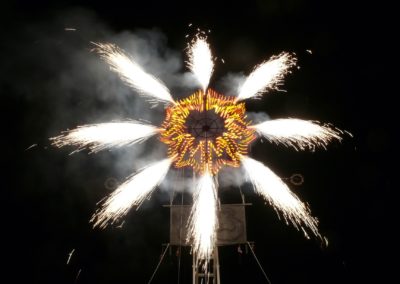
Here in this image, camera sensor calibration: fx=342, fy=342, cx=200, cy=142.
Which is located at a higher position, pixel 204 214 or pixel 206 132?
pixel 206 132

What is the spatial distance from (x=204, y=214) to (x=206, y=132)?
1.49 m

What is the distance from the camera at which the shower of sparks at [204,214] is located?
6.18 metres

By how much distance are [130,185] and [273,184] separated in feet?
9.43

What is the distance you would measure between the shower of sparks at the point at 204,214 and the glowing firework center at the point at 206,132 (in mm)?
277

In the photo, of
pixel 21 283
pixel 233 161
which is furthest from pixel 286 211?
pixel 21 283

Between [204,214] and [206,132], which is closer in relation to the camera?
[206,132]

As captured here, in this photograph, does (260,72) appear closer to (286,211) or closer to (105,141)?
(286,211)

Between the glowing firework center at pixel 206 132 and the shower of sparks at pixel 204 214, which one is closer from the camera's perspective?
the glowing firework center at pixel 206 132

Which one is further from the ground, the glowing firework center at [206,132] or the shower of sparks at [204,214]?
the glowing firework center at [206,132]

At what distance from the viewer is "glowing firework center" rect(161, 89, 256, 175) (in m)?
6.03

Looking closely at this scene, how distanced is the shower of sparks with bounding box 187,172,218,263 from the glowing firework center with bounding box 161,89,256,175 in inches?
10.9

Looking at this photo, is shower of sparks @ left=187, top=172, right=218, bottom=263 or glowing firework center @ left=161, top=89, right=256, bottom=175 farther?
shower of sparks @ left=187, top=172, right=218, bottom=263

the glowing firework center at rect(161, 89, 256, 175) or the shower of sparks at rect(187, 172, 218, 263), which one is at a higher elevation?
the glowing firework center at rect(161, 89, 256, 175)

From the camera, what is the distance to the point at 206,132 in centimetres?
602
